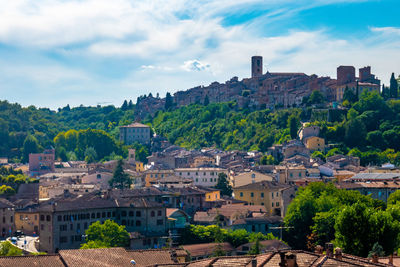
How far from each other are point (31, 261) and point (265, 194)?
51.9 meters

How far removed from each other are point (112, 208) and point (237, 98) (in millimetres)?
93483

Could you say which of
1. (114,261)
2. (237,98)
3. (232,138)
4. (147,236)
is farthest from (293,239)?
(237,98)

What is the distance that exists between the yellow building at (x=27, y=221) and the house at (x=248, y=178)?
2991 cm

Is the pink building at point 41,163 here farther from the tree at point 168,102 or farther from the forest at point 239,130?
the tree at point 168,102

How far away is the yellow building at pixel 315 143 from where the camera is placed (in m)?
120

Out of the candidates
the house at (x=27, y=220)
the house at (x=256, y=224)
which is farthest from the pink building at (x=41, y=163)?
the house at (x=256, y=224)

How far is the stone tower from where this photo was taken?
18112cm

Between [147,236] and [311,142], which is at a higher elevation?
[311,142]

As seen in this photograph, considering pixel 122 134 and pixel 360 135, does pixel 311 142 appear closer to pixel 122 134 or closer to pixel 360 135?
pixel 360 135

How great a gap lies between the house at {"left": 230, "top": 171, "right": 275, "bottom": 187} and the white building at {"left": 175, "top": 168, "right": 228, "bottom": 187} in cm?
664

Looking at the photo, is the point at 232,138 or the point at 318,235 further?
the point at 232,138

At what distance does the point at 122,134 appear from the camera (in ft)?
542

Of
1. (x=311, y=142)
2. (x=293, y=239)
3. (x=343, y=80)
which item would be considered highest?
(x=343, y=80)

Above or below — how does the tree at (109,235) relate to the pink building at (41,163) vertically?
below
